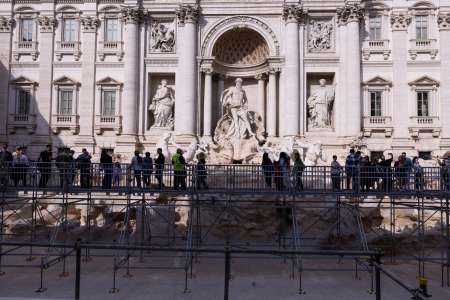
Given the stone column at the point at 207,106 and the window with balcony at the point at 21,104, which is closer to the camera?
the stone column at the point at 207,106

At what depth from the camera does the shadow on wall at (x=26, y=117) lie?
88.5 ft

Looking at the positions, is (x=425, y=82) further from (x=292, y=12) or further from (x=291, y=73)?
(x=292, y=12)

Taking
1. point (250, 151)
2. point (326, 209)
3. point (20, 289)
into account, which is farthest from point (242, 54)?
point (20, 289)

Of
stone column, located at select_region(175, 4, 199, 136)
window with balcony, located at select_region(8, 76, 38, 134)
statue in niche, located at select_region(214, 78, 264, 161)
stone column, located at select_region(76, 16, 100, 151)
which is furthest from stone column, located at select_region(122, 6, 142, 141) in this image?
window with balcony, located at select_region(8, 76, 38, 134)

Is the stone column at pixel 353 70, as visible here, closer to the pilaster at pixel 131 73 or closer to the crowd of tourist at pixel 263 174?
the crowd of tourist at pixel 263 174

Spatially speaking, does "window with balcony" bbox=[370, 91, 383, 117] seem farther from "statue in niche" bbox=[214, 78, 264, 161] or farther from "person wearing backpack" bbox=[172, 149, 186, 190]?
"person wearing backpack" bbox=[172, 149, 186, 190]

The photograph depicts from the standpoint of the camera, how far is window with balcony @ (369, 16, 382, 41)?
26.2 m

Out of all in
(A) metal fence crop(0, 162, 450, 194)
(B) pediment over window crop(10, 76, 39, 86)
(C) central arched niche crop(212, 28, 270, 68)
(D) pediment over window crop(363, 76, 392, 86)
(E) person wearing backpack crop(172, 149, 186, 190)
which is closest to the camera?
(A) metal fence crop(0, 162, 450, 194)

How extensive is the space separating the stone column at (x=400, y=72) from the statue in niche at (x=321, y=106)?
13.8 feet

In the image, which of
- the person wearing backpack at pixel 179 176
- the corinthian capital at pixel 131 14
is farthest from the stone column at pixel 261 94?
the person wearing backpack at pixel 179 176

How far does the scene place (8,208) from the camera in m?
18.2

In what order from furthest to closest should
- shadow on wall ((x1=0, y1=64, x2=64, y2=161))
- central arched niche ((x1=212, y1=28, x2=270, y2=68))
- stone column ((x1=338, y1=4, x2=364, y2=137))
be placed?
shadow on wall ((x1=0, y1=64, x2=64, y2=161))
central arched niche ((x1=212, y1=28, x2=270, y2=68))
stone column ((x1=338, y1=4, x2=364, y2=137))

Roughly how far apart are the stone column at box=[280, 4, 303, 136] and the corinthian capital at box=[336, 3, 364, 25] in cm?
260

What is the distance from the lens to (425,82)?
25.5 m
